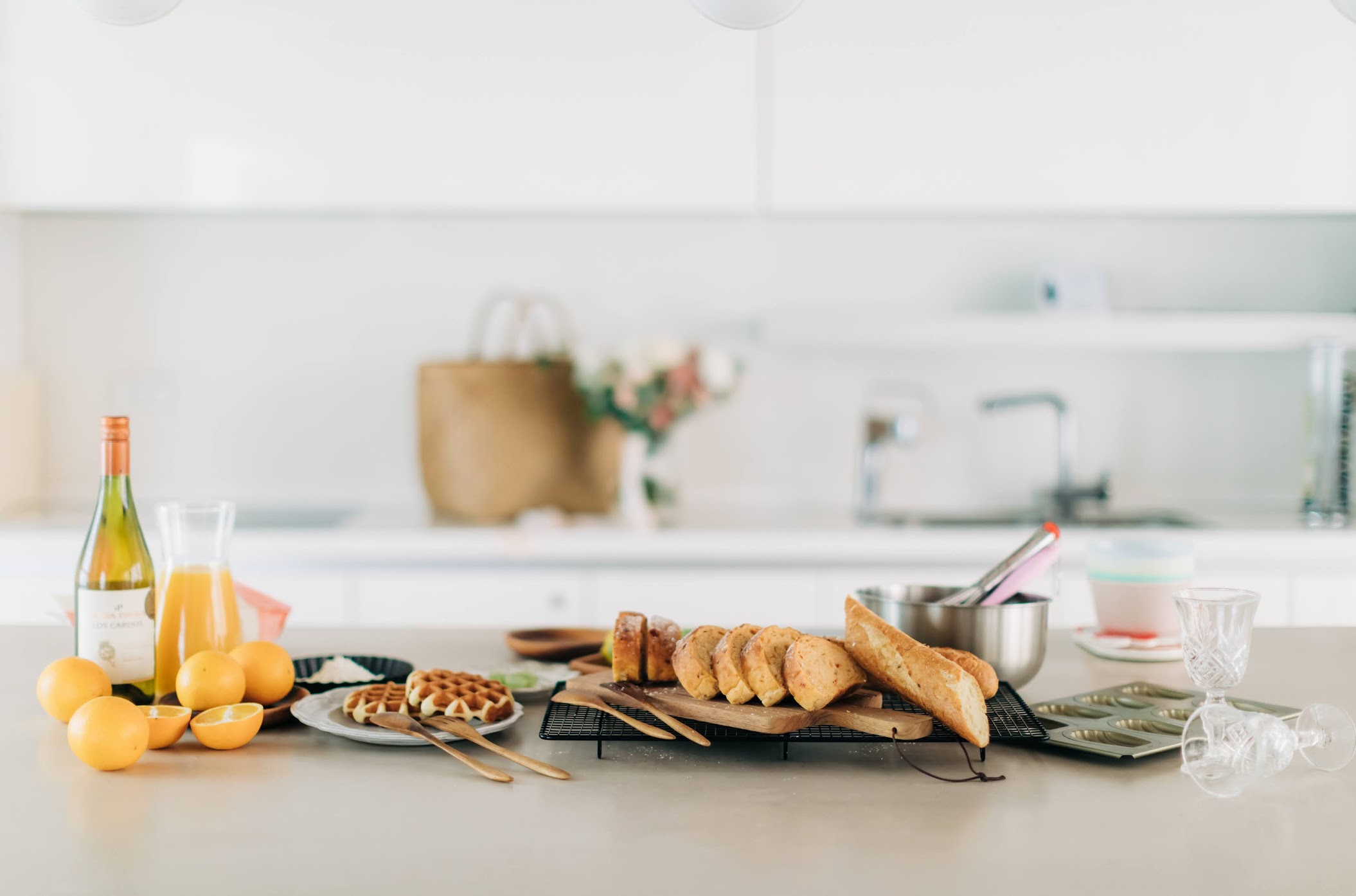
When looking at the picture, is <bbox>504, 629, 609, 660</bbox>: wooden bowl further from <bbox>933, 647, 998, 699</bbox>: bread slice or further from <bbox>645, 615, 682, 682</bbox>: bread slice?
<bbox>933, 647, 998, 699</bbox>: bread slice

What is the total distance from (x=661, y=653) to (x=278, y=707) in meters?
0.37

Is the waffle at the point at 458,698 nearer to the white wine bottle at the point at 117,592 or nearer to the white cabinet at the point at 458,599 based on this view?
the white wine bottle at the point at 117,592

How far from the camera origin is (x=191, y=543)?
47.8 inches

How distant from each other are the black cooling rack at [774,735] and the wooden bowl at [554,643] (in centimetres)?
32

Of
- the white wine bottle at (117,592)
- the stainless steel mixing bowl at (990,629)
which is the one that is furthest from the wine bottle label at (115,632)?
the stainless steel mixing bowl at (990,629)

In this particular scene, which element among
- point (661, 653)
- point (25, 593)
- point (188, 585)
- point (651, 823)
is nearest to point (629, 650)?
point (661, 653)

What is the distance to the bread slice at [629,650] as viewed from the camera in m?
1.12

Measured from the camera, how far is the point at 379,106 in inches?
110

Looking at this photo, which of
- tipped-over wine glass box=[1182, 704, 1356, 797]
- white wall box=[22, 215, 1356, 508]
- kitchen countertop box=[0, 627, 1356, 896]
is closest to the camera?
kitchen countertop box=[0, 627, 1356, 896]

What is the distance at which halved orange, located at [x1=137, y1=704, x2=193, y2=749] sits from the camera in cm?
106

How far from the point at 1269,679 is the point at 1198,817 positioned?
0.53 m

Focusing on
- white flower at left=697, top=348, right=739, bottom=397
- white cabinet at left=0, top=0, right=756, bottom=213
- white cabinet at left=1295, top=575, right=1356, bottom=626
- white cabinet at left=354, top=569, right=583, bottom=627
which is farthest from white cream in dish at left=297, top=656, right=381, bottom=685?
white cabinet at left=1295, top=575, right=1356, bottom=626

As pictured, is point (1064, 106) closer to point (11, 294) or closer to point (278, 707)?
point (278, 707)

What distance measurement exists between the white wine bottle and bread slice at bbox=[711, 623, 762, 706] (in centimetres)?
56
